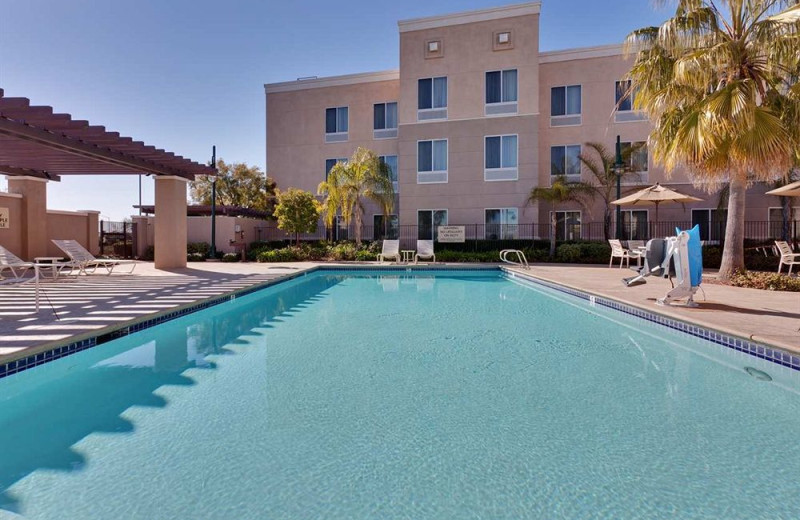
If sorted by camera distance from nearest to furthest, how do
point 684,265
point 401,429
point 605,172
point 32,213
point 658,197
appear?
point 401,429, point 684,265, point 32,213, point 658,197, point 605,172

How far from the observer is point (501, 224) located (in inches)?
732

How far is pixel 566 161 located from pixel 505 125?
318 centimetres

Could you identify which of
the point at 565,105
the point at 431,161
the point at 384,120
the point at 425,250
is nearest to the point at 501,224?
the point at 425,250

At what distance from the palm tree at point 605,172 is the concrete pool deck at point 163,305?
25.2 ft

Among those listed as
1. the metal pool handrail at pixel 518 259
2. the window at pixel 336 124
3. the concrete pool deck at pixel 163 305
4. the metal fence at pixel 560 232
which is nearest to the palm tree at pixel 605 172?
the metal fence at pixel 560 232

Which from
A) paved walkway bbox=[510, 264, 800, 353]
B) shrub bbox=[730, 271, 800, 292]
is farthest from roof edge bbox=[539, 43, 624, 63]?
shrub bbox=[730, 271, 800, 292]

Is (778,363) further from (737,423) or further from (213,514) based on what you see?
(213,514)

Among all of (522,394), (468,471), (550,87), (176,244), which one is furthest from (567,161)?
(468,471)

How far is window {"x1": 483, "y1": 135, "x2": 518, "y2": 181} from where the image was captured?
18.4 m

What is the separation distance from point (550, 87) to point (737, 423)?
18.4m

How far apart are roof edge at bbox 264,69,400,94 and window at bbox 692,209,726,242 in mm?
14406

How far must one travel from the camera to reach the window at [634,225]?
18.4 m

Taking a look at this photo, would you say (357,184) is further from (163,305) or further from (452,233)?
(163,305)

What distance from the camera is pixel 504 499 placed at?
2.41 metres
